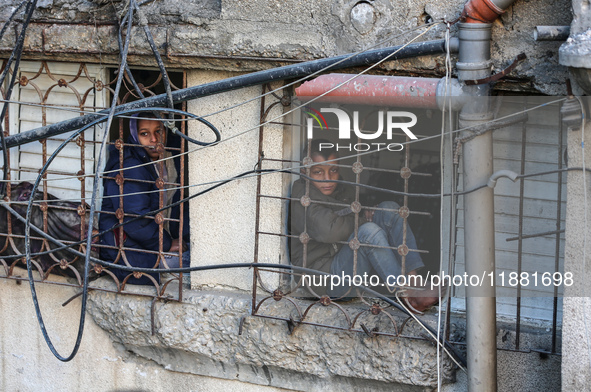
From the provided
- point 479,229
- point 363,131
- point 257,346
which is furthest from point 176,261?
point 479,229

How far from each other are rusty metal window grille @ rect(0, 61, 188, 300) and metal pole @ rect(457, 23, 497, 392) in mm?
1679

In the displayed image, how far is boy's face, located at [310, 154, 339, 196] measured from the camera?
12.4 ft

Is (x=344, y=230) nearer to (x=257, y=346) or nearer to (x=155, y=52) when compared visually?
(x=257, y=346)

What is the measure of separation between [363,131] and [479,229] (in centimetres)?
81

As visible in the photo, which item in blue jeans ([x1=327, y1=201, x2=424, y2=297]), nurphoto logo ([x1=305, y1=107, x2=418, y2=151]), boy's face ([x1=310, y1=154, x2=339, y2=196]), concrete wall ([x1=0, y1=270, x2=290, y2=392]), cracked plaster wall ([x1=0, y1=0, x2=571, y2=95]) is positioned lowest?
concrete wall ([x1=0, y1=270, x2=290, y2=392])

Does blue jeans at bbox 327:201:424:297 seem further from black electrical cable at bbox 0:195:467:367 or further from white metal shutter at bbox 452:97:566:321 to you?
white metal shutter at bbox 452:97:566:321

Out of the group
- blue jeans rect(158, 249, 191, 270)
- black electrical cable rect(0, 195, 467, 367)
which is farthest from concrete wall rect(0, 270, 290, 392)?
blue jeans rect(158, 249, 191, 270)

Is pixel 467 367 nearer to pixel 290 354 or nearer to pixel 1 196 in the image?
pixel 290 354

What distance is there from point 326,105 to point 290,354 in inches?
54.7

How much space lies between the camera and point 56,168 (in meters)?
4.39

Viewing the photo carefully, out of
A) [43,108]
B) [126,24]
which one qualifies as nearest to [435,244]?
[126,24]

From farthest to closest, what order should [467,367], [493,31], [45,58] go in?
[45,58]
[467,367]
[493,31]

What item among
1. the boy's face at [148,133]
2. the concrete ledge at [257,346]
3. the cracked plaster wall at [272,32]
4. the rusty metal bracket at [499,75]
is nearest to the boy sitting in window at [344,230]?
the concrete ledge at [257,346]

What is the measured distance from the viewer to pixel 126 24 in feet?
12.6
